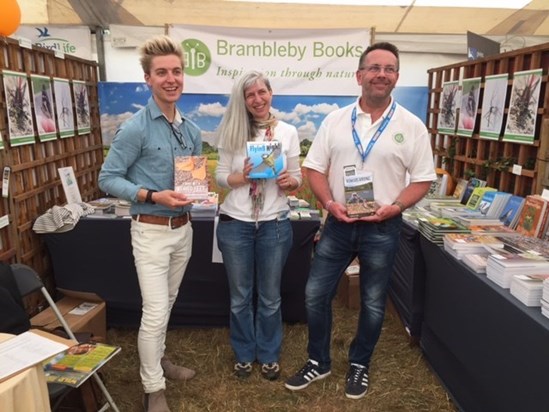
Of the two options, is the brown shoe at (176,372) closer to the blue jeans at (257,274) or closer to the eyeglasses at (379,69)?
the blue jeans at (257,274)

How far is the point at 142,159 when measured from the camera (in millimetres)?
2029

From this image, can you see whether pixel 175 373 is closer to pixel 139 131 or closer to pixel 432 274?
pixel 139 131

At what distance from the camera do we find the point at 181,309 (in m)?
3.10

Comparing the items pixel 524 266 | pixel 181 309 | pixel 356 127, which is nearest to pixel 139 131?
pixel 356 127

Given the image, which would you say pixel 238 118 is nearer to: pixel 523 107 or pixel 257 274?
pixel 257 274

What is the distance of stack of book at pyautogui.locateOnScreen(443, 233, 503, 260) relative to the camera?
221 cm

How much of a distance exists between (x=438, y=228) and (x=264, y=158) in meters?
1.14

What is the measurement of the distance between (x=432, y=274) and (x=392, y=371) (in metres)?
0.66

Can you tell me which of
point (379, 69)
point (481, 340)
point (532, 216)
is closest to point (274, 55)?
point (379, 69)

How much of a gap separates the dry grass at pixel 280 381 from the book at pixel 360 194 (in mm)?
1080

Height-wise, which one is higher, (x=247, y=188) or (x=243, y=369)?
(x=247, y=188)

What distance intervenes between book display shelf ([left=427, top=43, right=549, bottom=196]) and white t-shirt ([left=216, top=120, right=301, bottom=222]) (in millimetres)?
1548

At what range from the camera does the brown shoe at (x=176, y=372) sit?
101 inches

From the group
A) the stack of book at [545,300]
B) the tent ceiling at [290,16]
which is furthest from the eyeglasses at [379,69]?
the tent ceiling at [290,16]
